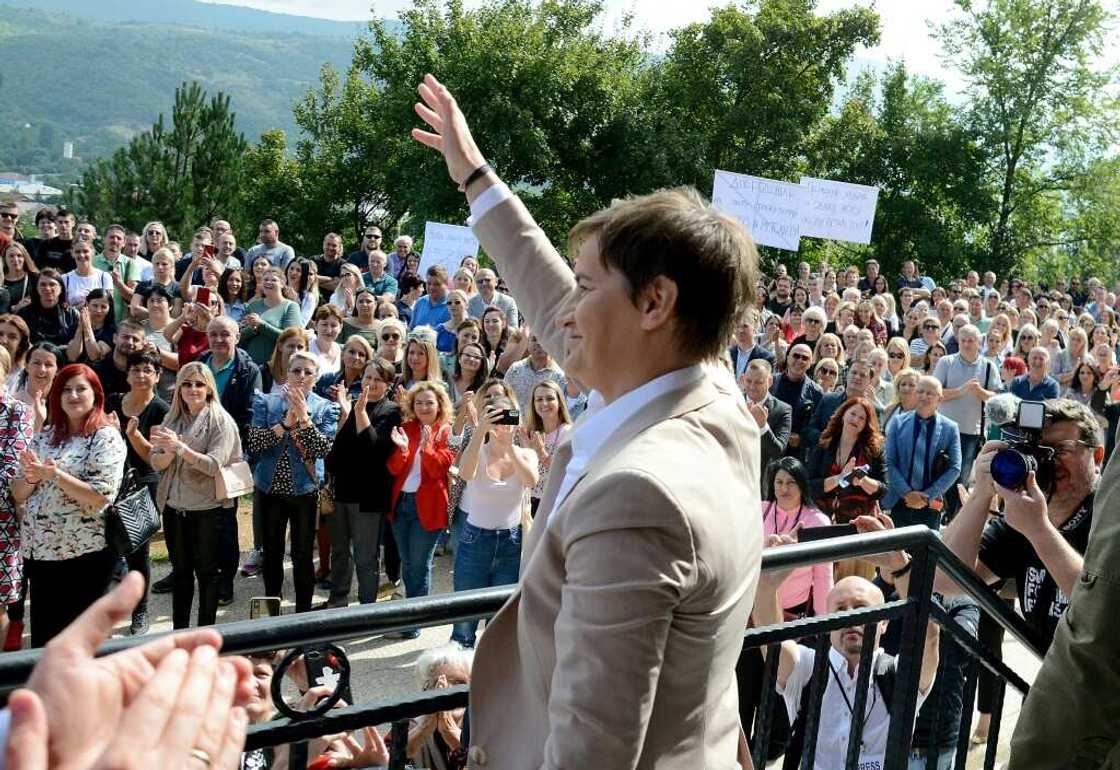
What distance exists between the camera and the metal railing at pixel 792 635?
1.79m

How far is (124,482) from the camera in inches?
248

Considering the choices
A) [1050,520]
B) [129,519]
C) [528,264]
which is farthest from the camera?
[129,519]

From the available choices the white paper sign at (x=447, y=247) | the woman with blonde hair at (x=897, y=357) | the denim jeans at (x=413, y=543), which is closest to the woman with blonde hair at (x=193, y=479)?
the denim jeans at (x=413, y=543)

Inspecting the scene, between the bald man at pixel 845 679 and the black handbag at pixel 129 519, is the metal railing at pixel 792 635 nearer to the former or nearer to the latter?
the bald man at pixel 845 679

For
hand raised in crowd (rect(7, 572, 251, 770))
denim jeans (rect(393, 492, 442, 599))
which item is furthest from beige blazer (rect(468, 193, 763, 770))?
denim jeans (rect(393, 492, 442, 599))

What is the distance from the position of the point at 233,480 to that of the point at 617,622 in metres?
5.76

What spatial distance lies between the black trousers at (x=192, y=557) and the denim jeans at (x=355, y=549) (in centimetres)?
91

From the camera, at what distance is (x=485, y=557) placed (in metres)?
6.87

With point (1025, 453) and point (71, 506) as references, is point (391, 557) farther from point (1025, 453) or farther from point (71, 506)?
point (1025, 453)

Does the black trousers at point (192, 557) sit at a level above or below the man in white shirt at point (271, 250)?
below

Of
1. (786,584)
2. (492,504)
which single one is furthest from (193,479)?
(786,584)

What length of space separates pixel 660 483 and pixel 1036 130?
3450cm

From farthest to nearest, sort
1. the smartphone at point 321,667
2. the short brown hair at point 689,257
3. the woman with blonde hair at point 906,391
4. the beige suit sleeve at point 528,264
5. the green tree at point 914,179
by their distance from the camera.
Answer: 1. the green tree at point 914,179
2. the woman with blonde hair at point 906,391
3. the beige suit sleeve at point 528,264
4. the smartphone at point 321,667
5. the short brown hair at point 689,257

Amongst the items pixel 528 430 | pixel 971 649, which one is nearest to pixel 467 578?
pixel 528 430
